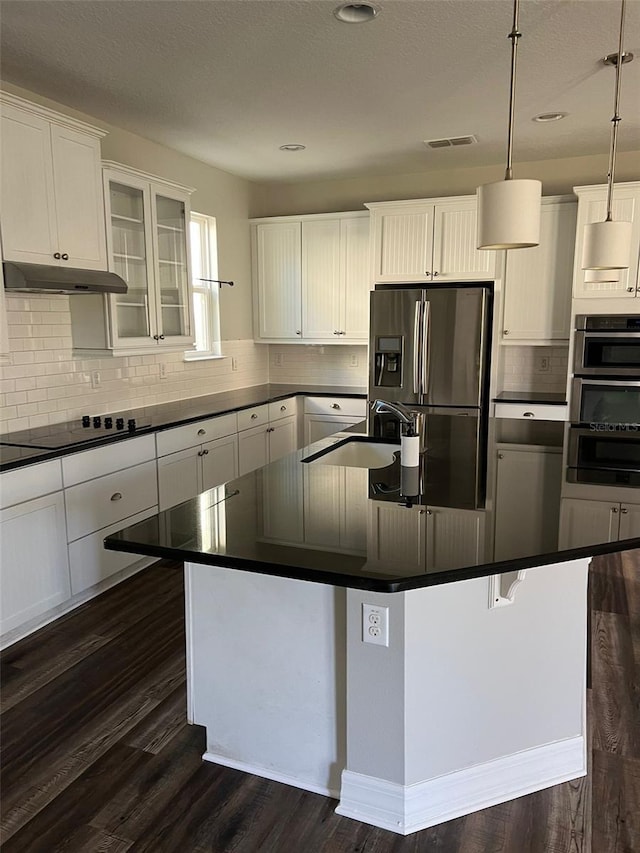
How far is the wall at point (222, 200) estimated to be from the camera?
4.09 metres

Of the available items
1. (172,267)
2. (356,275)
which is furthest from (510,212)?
(356,275)

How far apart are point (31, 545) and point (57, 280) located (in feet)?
4.16

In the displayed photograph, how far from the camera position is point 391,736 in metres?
1.76

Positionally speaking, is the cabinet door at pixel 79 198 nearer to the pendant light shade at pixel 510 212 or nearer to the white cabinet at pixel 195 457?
the white cabinet at pixel 195 457

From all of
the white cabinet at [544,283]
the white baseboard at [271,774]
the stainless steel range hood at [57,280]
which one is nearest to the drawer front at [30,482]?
the stainless steel range hood at [57,280]

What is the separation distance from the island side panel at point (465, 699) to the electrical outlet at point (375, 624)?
18 millimetres

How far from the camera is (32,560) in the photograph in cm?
286

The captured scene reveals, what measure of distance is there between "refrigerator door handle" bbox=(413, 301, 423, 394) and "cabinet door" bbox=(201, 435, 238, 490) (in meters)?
1.43

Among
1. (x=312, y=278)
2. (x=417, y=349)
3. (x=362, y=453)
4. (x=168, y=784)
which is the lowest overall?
(x=168, y=784)

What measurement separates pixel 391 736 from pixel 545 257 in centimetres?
389

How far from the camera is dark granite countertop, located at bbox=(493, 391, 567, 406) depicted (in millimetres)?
4566

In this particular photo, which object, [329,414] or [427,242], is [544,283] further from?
[329,414]

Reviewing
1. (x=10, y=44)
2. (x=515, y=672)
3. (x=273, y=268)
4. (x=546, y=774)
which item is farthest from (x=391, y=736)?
(x=273, y=268)

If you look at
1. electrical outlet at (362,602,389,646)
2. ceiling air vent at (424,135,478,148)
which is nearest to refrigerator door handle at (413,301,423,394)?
ceiling air vent at (424,135,478,148)
